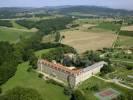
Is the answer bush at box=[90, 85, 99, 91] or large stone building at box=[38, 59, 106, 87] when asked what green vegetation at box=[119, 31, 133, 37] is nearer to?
large stone building at box=[38, 59, 106, 87]

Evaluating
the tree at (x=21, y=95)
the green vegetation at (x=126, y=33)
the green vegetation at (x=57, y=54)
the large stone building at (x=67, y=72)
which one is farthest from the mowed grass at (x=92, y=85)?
the green vegetation at (x=126, y=33)

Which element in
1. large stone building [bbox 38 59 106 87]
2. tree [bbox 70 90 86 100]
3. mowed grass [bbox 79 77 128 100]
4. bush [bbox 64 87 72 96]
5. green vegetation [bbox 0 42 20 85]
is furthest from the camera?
green vegetation [bbox 0 42 20 85]

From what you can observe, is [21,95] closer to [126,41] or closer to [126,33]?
[126,41]

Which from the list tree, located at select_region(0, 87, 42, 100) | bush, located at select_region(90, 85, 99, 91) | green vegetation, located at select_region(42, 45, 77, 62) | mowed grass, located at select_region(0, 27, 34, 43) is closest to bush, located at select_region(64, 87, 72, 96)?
bush, located at select_region(90, 85, 99, 91)

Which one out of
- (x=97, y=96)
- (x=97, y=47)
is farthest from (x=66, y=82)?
(x=97, y=47)

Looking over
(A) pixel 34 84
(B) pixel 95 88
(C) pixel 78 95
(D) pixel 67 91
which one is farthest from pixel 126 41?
(C) pixel 78 95

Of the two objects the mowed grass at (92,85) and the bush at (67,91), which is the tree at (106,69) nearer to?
the mowed grass at (92,85)

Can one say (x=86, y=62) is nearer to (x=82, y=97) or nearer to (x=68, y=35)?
(x=82, y=97)
